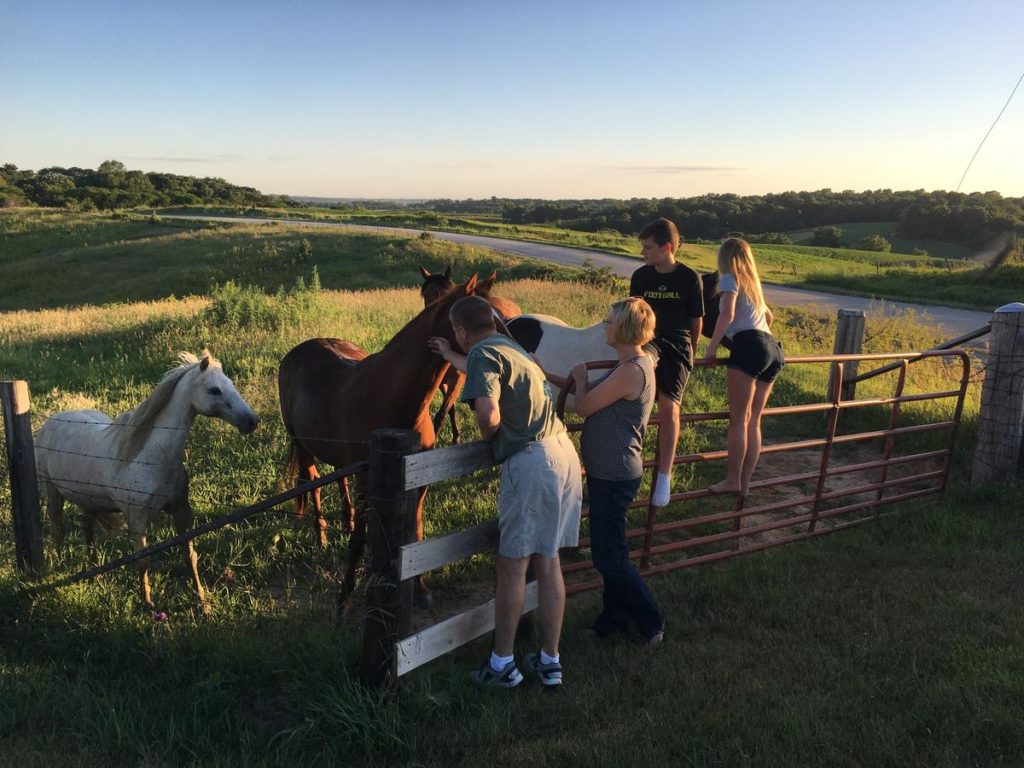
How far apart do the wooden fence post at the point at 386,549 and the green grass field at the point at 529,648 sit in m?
0.17

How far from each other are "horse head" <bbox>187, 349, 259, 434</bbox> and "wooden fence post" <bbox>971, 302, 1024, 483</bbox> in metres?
6.79

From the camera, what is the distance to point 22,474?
14.9 ft

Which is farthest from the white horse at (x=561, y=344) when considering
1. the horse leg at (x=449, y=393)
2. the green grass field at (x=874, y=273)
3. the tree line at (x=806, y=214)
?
the tree line at (x=806, y=214)

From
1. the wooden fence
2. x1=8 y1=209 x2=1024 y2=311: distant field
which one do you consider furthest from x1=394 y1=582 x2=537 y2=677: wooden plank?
x1=8 y1=209 x2=1024 y2=311: distant field

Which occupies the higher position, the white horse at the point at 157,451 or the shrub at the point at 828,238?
the shrub at the point at 828,238

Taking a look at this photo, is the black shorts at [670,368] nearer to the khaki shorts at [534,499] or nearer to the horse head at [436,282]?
the khaki shorts at [534,499]

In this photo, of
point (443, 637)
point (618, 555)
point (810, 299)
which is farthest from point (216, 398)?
point (810, 299)

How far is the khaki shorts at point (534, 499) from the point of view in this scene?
3275 mm

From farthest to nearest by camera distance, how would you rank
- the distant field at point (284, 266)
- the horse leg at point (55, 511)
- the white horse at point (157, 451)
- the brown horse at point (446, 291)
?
the distant field at point (284, 266) < the horse leg at point (55, 511) < the white horse at point (157, 451) < the brown horse at point (446, 291)

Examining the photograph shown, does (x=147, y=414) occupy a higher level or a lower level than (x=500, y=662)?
higher

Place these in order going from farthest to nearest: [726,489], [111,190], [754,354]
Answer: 1. [111,190]
2. [726,489]
3. [754,354]

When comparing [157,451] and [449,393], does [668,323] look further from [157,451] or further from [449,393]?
[157,451]

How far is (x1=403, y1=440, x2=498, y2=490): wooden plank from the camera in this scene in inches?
125

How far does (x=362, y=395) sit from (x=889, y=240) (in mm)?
66160
